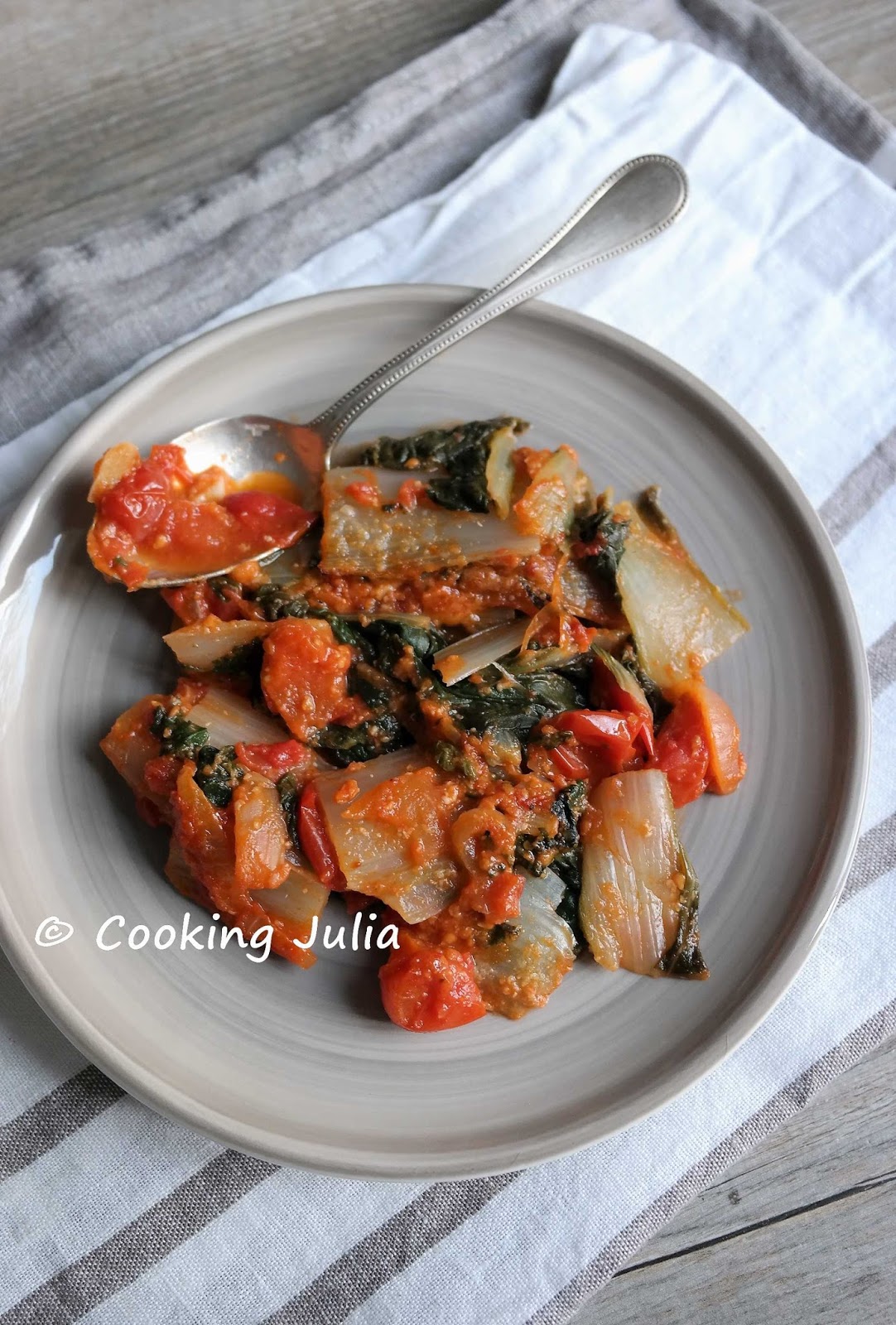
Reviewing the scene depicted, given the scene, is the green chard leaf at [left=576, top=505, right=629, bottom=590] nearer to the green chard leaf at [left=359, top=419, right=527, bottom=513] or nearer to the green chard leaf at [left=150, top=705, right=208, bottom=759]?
the green chard leaf at [left=359, top=419, right=527, bottom=513]

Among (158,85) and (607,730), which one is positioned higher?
(158,85)

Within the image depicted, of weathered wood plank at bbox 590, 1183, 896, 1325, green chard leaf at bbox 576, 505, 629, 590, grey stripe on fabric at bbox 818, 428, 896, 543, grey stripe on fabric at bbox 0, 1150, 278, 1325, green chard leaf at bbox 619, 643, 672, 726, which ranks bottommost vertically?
→ grey stripe on fabric at bbox 0, 1150, 278, 1325

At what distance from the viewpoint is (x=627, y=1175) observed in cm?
369

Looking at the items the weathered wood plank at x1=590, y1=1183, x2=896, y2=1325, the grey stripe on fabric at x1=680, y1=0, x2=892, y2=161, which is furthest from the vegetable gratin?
the grey stripe on fabric at x1=680, y1=0, x2=892, y2=161

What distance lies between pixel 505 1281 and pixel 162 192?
4737 millimetres

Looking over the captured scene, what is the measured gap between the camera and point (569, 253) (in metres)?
4.34

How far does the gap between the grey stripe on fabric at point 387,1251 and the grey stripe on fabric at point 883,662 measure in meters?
2.34

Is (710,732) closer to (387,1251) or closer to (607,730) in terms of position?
(607,730)

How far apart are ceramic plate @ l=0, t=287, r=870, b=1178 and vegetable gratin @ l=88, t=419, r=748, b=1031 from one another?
14 cm

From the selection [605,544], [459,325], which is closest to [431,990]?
[605,544]

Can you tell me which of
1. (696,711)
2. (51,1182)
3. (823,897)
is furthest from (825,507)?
(51,1182)

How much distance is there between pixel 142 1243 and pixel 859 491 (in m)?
3.95

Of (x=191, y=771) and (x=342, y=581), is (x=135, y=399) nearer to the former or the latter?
(x=342, y=581)

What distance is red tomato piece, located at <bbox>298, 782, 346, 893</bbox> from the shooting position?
345 cm
